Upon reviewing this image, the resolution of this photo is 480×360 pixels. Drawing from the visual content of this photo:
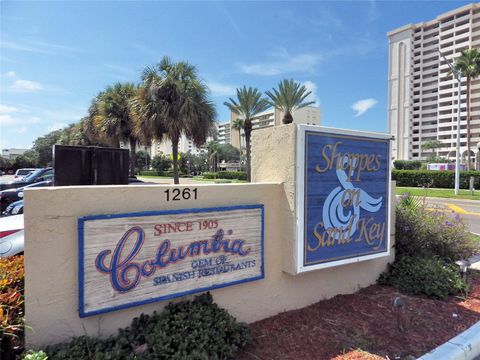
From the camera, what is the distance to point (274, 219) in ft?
12.8

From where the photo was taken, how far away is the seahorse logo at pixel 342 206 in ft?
13.3

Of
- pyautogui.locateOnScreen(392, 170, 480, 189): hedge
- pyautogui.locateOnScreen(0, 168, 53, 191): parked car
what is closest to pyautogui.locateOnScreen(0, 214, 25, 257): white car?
pyautogui.locateOnScreen(0, 168, 53, 191): parked car

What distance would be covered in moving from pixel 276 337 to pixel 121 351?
1.61 meters

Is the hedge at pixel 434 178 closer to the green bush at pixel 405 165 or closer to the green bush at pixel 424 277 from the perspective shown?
the green bush at pixel 424 277

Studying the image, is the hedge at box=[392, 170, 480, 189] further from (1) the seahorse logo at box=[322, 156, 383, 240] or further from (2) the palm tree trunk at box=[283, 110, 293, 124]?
(1) the seahorse logo at box=[322, 156, 383, 240]

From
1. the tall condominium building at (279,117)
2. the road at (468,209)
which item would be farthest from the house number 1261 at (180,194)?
the tall condominium building at (279,117)

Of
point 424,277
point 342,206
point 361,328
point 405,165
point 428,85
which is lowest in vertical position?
point 361,328

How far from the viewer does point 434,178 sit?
95.7ft

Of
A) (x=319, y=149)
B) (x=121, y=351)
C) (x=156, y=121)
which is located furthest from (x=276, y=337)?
(x=156, y=121)

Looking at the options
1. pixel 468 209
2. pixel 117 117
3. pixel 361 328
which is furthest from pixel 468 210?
pixel 117 117

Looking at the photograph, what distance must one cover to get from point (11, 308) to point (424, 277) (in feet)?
16.6

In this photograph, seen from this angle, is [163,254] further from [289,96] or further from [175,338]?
[289,96]

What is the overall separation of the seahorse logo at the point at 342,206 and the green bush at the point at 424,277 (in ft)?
4.36

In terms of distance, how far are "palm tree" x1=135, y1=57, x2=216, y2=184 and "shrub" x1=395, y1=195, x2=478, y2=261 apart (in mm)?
14807
